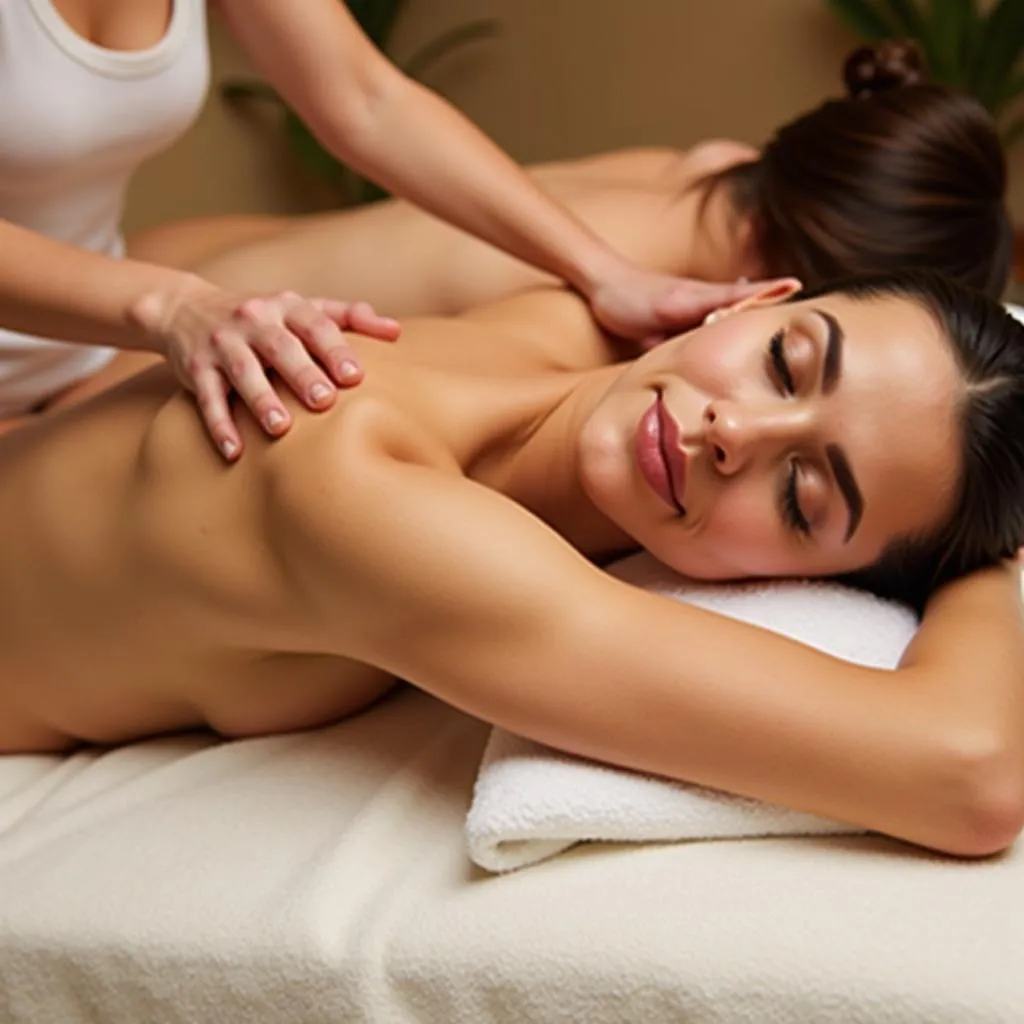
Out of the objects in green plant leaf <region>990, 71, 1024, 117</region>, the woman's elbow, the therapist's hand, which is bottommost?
green plant leaf <region>990, 71, 1024, 117</region>

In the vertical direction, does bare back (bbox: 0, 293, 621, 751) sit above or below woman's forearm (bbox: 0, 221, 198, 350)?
below

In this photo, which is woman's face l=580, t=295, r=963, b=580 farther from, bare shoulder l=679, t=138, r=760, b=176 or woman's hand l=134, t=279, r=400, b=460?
bare shoulder l=679, t=138, r=760, b=176

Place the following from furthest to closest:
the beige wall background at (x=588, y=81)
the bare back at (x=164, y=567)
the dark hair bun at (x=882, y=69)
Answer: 1. the beige wall background at (x=588, y=81)
2. the dark hair bun at (x=882, y=69)
3. the bare back at (x=164, y=567)

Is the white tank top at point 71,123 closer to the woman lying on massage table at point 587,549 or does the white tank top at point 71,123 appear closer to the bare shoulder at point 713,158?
the woman lying on massage table at point 587,549

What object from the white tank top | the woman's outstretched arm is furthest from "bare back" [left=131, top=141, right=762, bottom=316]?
the woman's outstretched arm

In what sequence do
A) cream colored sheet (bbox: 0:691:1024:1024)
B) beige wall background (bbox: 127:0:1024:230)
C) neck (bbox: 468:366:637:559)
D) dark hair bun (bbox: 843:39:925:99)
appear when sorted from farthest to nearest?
beige wall background (bbox: 127:0:1024:230)
dark hair bun (bbox: 843:39:925:99)
neck (bbox: 468:366:637:559)
cream colored sheet (bbox: 0:691:1024:1024)

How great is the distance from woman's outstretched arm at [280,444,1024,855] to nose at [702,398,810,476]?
0.17 m

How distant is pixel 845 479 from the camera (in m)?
1.08

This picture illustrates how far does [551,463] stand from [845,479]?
0.30 metres

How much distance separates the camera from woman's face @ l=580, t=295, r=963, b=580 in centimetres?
108

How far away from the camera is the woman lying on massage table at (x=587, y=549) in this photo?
0.92m

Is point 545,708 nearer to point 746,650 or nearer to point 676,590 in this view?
point 746,650

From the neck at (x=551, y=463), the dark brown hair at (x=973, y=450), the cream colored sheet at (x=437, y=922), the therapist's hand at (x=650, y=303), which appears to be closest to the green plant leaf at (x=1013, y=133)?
the therapist's hand at (x=650, y=303)

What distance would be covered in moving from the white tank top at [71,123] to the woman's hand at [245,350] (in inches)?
11.8
